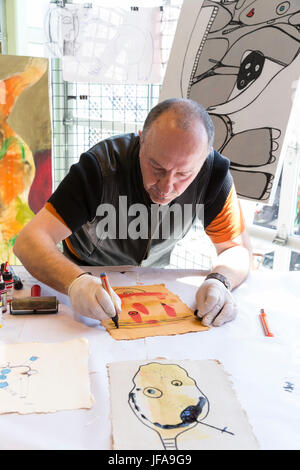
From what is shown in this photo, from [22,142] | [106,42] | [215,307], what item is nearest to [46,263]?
[215,307]

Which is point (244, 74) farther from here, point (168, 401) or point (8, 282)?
point (168, 401)

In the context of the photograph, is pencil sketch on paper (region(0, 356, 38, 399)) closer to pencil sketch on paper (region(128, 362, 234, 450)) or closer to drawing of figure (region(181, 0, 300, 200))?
pencil sketch on paper (region(128, 362, 234, 450))

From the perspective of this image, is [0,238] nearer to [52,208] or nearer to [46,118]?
[46,118]

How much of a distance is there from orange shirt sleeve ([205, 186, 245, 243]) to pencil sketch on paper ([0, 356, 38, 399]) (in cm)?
80

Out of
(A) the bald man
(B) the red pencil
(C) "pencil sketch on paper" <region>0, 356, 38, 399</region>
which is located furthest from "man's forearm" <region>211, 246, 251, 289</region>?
(C) "pencil sketch on paper" <region>0, 356, 38, 399</region>

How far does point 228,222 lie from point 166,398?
794 mm

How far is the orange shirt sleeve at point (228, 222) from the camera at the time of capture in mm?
1409

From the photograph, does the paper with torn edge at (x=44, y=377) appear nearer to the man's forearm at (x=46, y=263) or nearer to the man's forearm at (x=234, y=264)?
the man's forearm at (x=46, y=263)

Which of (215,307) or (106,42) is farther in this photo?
(106,42)

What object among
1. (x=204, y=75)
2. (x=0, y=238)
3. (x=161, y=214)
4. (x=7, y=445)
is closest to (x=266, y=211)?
(x=204, y=75)

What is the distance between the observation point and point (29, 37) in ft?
10.3

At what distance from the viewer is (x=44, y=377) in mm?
771

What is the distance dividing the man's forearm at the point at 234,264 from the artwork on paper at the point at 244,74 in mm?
432
